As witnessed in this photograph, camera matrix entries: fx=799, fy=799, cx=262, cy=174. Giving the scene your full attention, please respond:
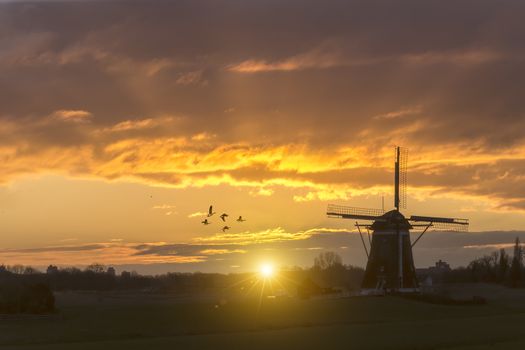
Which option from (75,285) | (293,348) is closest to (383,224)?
(293,348)

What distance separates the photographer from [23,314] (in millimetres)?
71062

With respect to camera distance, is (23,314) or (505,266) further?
(505,266)

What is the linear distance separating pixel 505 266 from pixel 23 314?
307ft

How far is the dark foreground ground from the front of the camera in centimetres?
4958

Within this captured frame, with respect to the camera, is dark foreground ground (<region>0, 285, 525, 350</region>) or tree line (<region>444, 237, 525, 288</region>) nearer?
dark foreground ground (<region>0, 285, 525, 350</region>)

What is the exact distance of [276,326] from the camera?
210ft

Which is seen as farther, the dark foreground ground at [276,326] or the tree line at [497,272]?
the tree line at [497,272]

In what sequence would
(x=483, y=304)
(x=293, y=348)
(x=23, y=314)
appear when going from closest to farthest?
(x=293, y=348)
(x=23, y=314)
(x=483, y=304)

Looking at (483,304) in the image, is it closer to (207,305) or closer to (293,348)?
(207,305)


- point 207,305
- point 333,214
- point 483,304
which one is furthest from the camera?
point 333,214

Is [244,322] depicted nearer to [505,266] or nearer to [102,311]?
[102,311]

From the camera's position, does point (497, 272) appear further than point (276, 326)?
Yes

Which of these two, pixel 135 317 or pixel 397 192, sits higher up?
pixel 397 192

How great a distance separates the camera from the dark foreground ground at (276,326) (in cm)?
4958
